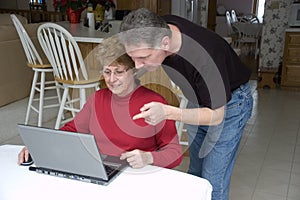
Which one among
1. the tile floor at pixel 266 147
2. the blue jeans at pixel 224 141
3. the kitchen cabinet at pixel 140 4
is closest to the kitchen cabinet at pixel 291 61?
the tile floor at pixel 266 147

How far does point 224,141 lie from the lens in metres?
1.46

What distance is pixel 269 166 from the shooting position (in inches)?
107

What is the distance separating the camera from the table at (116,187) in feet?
3.29

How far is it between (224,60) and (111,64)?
0.45m

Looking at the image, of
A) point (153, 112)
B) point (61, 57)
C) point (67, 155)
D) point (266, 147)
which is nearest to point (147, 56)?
point (153, 112)

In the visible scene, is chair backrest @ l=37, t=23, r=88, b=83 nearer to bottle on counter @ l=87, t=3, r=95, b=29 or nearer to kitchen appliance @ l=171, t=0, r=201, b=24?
bottle on counter @ l=87, t=3, r=95, b=29

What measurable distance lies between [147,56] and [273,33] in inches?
178

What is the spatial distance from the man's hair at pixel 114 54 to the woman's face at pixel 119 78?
2 cm

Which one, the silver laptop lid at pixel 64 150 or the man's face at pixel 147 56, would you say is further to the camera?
the man's face at pixel 147 56

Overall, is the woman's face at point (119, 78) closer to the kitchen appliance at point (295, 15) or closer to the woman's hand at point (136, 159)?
the woman's hand at point (136, 159)

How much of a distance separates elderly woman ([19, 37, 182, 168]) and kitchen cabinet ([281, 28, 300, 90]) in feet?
12.9

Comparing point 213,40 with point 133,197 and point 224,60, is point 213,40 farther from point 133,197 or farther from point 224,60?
point 133,197

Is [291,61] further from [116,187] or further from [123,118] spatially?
[116,187]

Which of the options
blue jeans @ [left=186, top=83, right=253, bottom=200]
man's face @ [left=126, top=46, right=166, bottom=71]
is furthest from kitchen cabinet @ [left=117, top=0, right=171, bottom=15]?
man's face @ [left=126, top=46, right=166, bottom=71]
